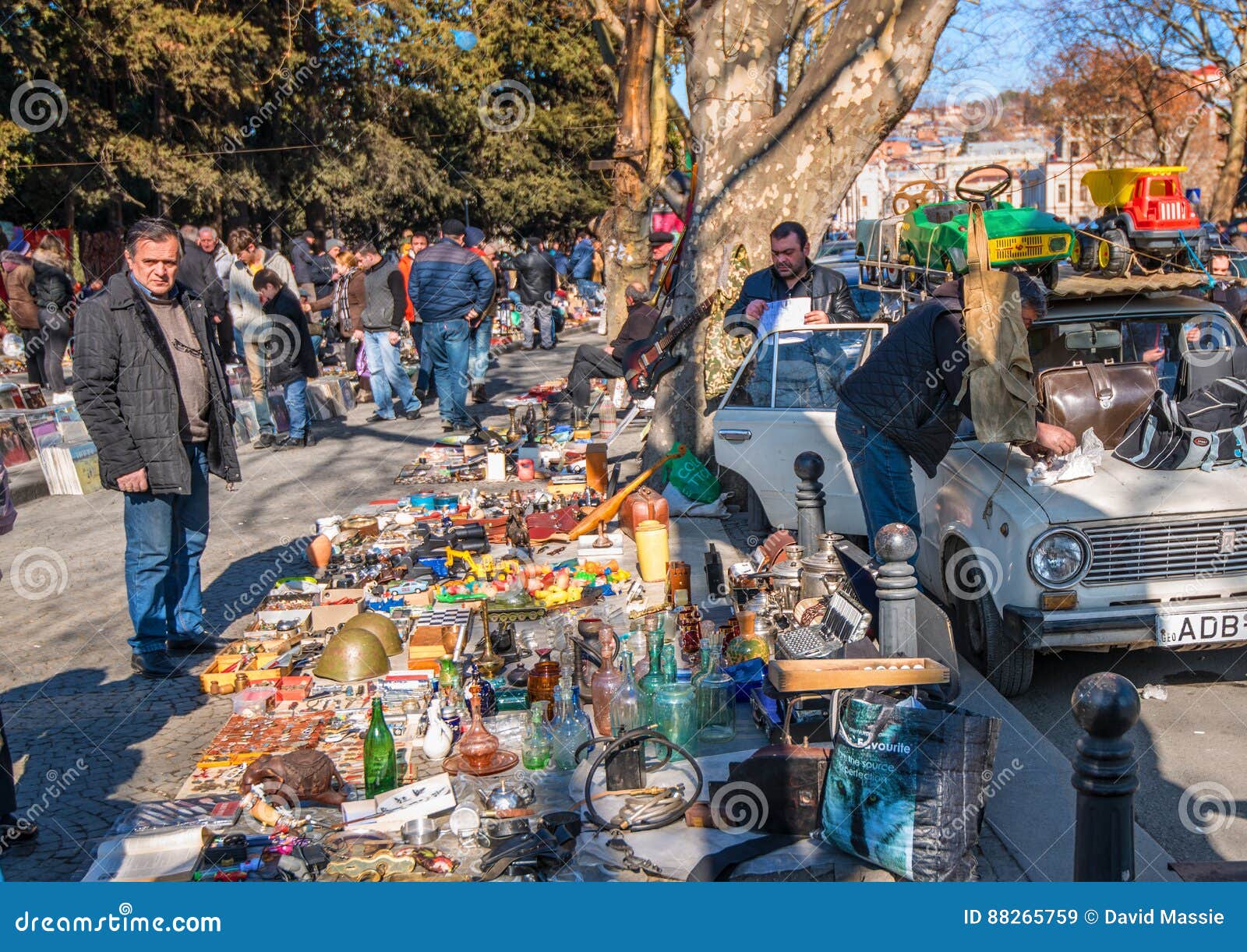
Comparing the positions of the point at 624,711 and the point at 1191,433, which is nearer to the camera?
the point at 624,711

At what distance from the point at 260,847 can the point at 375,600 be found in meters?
3.28

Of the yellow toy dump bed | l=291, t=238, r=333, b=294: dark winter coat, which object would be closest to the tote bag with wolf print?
the yellow toy dump bed

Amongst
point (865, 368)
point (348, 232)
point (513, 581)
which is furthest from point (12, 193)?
point (865, 368)

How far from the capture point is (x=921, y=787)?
12.3 ft

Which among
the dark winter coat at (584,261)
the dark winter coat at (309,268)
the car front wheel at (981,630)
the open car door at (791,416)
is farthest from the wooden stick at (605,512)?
the dark winter coat at (584,261)

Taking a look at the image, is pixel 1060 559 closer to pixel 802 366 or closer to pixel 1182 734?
pixel 1182 734

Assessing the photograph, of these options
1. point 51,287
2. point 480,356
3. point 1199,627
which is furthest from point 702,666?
point 51,287

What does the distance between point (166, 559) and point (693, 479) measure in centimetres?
453

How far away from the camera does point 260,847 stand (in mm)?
4289

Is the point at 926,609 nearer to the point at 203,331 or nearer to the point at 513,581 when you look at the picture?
the point at 513,581

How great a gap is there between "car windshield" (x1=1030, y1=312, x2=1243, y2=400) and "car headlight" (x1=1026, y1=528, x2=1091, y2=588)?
1.59 metres

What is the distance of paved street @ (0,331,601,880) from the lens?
16.4 feet

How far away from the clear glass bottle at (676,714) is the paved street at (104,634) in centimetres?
209

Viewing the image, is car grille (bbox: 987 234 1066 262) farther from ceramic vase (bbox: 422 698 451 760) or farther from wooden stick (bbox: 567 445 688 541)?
ceramic vase (bbox: 422 698 451 760)
